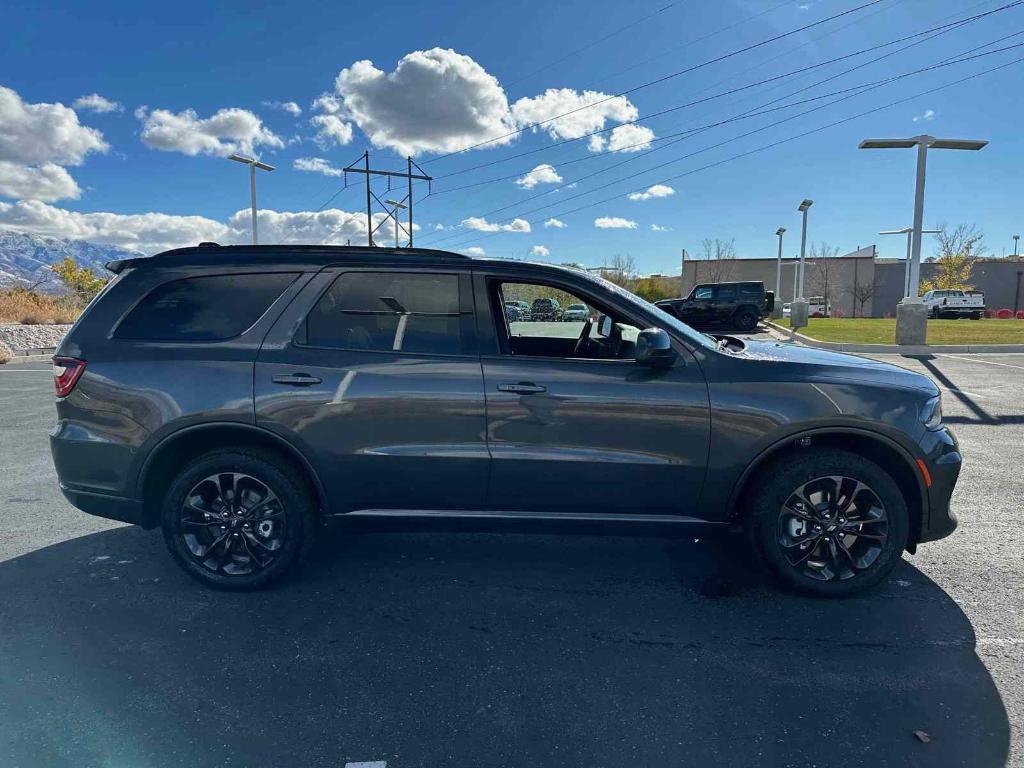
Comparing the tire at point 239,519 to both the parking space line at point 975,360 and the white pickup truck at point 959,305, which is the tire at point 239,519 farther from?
the white pickup truck at point 959,305

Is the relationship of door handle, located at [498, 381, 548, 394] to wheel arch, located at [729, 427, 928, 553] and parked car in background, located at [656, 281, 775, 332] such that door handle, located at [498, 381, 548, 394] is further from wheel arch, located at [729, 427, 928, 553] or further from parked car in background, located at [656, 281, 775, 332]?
parked car in background, located at [656, 281, 775, 332]

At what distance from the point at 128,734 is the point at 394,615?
3.96 ft

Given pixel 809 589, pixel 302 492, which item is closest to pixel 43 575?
pixel 302 492

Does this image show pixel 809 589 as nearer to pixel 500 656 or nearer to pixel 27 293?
pixel 500 656

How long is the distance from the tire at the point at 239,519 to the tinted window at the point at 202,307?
0.71 m

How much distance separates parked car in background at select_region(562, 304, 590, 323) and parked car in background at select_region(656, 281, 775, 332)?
19884 mm

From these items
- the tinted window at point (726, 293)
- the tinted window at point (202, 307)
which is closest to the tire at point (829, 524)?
the tinted window at point (202, 307)

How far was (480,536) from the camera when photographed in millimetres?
4180

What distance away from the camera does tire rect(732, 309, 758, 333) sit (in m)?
23.4

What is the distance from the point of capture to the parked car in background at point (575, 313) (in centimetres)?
373

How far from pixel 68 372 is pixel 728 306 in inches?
915

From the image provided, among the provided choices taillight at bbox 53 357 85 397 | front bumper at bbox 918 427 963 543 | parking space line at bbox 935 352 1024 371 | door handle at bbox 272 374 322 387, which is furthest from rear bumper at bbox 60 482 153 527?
parking space line at bbox 935 352 1024 371

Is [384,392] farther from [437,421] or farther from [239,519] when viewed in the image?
[239,519]

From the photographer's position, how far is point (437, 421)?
3.14m
